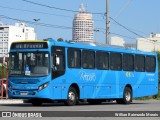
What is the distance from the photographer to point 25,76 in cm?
2652

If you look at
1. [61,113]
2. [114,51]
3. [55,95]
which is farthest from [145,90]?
[61,113]

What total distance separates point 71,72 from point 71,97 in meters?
1.26

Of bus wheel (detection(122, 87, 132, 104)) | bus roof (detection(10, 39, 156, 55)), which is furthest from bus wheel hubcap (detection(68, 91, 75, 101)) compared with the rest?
bus wheel (detection(122, 87, 132, 104))

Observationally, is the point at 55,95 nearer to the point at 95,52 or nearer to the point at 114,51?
the point at 95,52

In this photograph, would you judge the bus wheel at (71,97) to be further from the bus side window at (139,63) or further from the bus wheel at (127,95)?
the bus side window at (139,63)

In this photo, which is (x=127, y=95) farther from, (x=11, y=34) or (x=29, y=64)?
(x=11, y=34)

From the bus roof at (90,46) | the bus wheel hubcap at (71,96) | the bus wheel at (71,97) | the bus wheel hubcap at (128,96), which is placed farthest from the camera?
the bus wheel hubcap at (128,96)

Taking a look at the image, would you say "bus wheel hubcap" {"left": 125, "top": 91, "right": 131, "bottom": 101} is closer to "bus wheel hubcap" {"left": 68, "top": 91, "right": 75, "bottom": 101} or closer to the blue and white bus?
the blue and white bus

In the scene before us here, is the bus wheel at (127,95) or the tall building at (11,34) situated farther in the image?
the tall building at (11,34)

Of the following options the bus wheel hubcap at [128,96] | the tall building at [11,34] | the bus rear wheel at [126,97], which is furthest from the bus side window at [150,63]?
the tall building at [11,34]

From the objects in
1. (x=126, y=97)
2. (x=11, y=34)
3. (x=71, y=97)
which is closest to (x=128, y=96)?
(x=126, y=97)

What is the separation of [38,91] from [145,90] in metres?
10.7

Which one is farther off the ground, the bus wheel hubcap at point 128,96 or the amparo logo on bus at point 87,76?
the amparo logo on bus at point 87,76

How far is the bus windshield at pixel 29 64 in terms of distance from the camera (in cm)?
2631
